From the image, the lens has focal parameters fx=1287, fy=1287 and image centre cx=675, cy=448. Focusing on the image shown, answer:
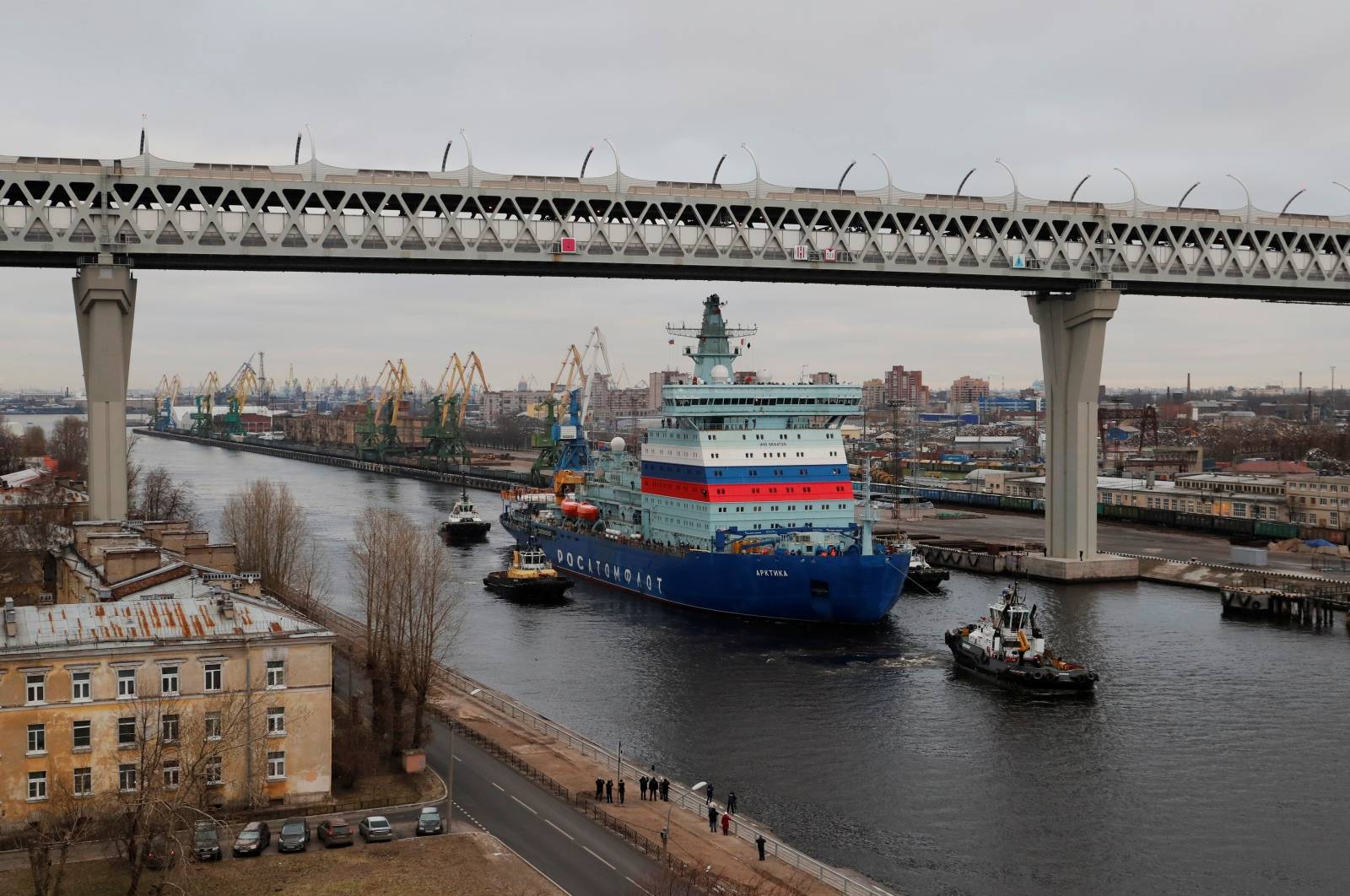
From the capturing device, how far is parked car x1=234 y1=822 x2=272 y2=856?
25.1 meters

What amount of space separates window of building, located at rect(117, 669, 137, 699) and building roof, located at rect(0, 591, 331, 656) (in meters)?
0.66

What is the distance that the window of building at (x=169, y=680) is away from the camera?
27.6m

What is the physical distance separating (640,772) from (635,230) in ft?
105

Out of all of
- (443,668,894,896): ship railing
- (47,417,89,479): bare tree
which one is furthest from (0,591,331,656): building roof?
(47,417,89,479): bare tree

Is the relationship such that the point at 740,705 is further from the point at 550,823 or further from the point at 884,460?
the point at 884,460

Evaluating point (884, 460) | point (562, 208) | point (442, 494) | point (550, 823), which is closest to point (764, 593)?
point (562, 208)

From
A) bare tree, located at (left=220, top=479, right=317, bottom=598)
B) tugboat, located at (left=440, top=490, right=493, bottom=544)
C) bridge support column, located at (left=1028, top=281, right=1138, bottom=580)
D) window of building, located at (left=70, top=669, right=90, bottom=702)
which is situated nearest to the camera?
window of building, located at (left=70, top=669, right=90, bottom=702)

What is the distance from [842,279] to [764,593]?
673 inches

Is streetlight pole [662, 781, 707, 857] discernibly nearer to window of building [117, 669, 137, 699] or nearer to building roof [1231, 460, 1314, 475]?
window of building [117, 669, 137, 699]

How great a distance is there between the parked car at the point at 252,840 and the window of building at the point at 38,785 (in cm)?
420

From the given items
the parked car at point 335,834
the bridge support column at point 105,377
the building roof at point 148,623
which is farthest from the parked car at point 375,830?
the bridge support column at point 105,377

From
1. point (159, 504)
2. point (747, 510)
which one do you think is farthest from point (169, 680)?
point (159, 504)

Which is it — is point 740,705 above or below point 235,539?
below

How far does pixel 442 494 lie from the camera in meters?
140
